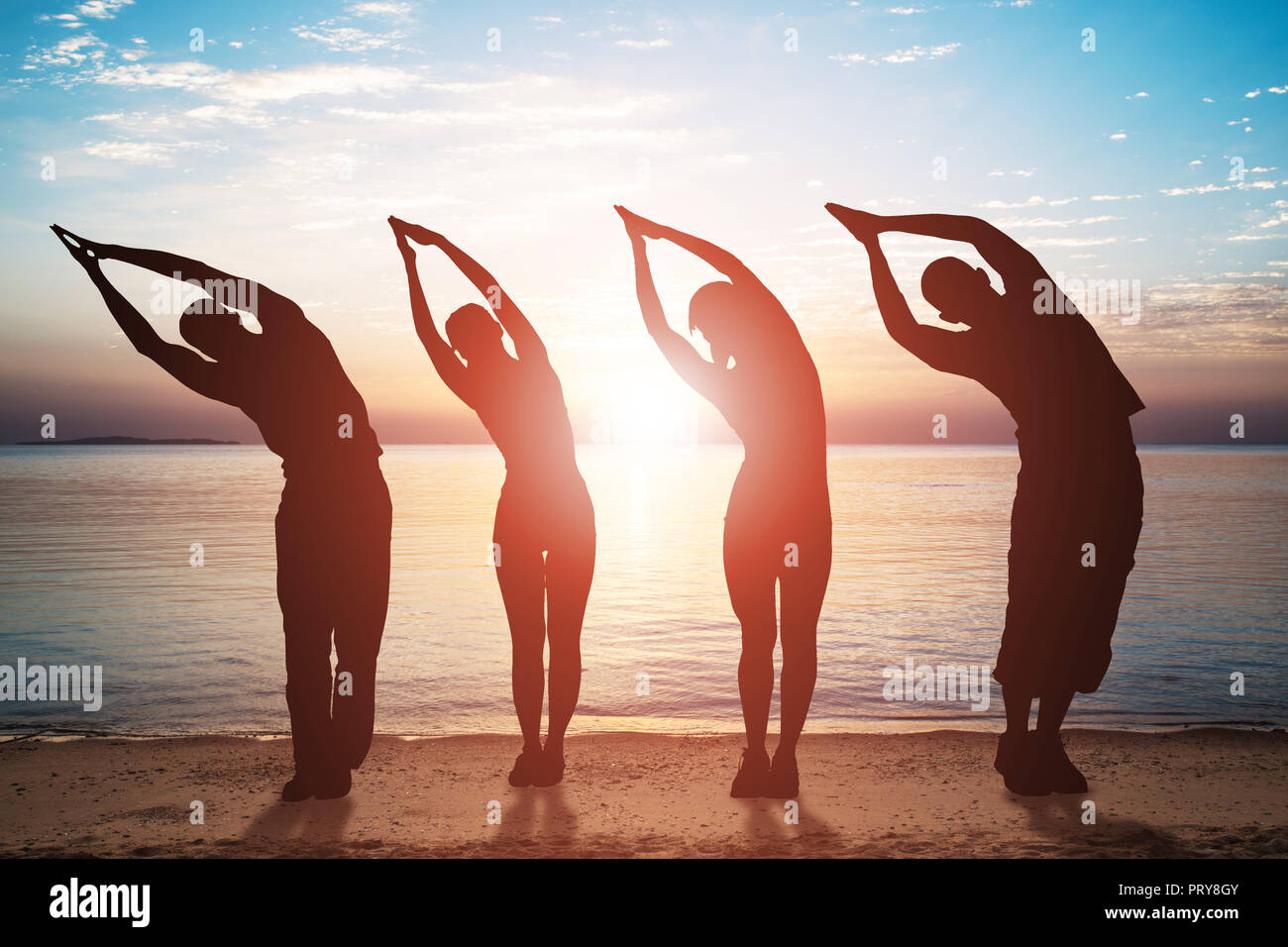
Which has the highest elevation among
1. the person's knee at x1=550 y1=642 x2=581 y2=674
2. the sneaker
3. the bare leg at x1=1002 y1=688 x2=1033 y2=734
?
the person's knee at x1=550 y1=642 x2=581 y2=674

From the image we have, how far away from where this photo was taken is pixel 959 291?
7.06 metres

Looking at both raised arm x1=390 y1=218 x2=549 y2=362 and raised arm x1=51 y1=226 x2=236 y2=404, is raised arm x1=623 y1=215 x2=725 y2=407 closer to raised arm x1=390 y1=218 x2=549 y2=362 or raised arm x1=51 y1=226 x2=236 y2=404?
raised arm x1=390 y1=218 x2=549 y2=362

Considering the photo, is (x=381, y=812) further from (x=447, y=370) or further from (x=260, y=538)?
(x=260, y=538)

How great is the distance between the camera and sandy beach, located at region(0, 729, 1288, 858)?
5.94 meters

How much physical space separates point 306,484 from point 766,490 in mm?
3471

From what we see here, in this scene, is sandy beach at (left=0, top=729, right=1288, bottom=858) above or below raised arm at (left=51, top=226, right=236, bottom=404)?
below

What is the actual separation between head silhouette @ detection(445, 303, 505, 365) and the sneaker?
3727mm

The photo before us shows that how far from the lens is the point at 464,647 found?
13.2 metres

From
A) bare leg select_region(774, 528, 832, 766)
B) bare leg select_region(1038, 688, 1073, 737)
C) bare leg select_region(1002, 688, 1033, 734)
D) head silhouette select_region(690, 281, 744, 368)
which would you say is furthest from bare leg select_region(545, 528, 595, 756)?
bare leg select_region(1038, 688, 1073, 737)

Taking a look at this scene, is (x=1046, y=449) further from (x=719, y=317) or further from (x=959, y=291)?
(x=719, y=317)

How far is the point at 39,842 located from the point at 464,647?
733cm

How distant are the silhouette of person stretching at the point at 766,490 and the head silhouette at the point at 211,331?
3.15 meters

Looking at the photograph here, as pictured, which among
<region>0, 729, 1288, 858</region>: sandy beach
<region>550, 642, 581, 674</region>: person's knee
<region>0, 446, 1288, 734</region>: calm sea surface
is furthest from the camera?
<region>0, 446, 1288, 734</region>: calm sea surface

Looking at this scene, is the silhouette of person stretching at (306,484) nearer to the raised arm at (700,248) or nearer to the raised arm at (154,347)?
the raised arm at (154,347)
